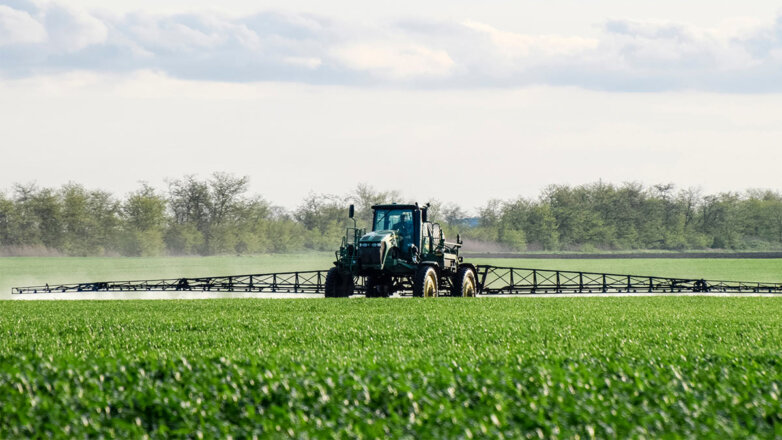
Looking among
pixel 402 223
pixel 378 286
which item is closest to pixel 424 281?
pixel 402 223

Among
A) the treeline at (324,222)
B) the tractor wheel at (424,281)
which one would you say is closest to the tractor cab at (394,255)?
the tractor wheel at (424,281)

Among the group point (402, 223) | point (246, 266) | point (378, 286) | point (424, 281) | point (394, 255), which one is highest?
point (402, 223)

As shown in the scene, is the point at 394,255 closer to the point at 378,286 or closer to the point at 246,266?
the point at 378,286

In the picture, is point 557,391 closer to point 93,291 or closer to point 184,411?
point 184,411

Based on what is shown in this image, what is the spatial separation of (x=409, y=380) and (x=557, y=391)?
144 centimetres

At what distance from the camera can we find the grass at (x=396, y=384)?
23.9 ft

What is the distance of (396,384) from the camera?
8.33m

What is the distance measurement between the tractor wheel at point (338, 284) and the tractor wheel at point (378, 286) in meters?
0.89

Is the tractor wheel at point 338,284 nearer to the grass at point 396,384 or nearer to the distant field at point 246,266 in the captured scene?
the grass at point 396,384

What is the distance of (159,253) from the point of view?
79.0 metres

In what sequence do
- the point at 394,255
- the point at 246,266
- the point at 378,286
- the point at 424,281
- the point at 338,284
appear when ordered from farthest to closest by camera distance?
the point at 246,266
the point at 338,284
the point at 378,286
the point at 394,255
the point at 424,281

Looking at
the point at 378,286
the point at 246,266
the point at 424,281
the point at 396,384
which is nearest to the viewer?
the point at 396,384

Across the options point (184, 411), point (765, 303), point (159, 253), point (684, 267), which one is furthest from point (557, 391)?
point (159, 253)

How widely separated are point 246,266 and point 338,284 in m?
43.9
